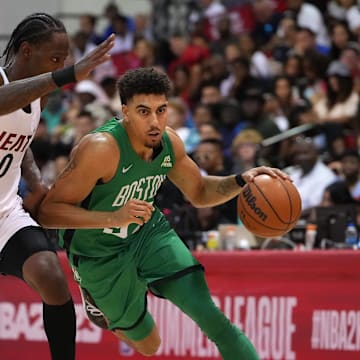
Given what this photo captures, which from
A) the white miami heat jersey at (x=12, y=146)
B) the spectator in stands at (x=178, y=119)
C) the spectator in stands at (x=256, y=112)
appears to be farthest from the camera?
the spectator in stands at (x=256, y=112)

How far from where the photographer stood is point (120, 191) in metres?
5.38

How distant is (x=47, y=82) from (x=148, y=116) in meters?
0.85

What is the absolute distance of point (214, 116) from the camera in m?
11.5

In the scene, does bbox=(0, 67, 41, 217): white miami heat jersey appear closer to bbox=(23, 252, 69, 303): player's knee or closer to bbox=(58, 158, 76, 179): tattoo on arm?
bbox=(58, 158, 76, 179): tattoo on arm

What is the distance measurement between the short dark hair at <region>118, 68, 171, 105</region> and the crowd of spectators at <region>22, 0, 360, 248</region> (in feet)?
9.06

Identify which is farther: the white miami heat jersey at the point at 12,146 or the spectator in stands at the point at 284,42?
the spectator in stands at the point at 284,42

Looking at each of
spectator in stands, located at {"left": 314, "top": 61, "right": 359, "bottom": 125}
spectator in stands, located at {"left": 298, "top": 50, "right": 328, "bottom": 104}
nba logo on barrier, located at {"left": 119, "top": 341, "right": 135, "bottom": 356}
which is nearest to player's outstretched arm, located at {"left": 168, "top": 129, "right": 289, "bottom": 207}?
nba logo on barrier, located at {"left": 119, "top": 341, "right": 135, "bottom": 356}

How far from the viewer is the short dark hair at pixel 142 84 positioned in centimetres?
528

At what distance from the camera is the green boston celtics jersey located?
5.37 m

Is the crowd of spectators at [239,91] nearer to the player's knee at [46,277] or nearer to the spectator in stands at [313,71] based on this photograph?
the spectator in stands at [313,71]

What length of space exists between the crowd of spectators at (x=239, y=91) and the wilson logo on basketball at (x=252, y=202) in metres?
2.51

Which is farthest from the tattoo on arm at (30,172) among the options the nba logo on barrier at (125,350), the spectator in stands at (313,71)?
the spectator in stands at (313,71)

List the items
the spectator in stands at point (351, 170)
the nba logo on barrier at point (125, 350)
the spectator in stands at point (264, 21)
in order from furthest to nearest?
1. the spectator in stands at point (264, 21)
2. the spectator in stands at point (351, 170)
3. the nba logo on barrier at point (125, 350)

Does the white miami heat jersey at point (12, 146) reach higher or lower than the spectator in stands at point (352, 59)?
lower
